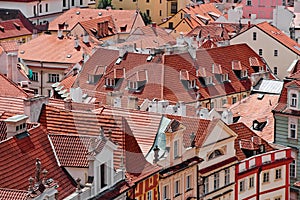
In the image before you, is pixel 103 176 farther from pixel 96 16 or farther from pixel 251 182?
pixel 96 16

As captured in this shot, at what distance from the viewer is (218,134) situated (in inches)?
1368

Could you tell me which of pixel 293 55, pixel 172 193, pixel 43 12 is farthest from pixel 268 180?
pixel 43 12

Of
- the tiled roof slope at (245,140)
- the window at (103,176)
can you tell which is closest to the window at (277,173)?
the tiled roof slope at (245,140)

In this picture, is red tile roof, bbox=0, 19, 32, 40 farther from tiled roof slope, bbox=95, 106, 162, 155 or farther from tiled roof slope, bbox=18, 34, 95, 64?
tiled roof slope, bbox=95, 106, 162, 155

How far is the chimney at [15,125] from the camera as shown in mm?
26391

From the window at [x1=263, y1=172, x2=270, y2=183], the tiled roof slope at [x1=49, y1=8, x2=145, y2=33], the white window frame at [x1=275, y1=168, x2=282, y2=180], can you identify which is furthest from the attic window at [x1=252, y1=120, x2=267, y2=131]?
the tiled roof slope at [x1=49, y1=8, x2=145, y2=33]

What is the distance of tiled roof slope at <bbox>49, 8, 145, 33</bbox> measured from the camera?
86.3 m

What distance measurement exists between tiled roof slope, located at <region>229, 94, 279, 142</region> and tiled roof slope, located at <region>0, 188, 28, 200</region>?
19.3 m

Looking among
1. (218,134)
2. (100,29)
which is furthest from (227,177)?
(100,29)

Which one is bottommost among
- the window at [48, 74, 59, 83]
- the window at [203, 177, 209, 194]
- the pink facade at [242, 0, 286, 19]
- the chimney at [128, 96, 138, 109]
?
the window at [203, 177, 209, 194]

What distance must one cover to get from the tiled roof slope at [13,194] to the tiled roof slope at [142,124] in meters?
8.19

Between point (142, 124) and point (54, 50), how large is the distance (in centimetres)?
3481

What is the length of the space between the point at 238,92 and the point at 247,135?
17241mm

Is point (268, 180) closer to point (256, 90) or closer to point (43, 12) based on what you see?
point (256, 90)
